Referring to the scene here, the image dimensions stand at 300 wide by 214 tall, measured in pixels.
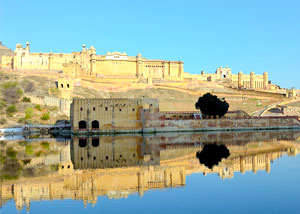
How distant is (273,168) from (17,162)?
43.4 ft

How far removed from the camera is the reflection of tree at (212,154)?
1922 cm

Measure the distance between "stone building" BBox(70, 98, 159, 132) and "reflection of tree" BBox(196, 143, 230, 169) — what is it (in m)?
13.3

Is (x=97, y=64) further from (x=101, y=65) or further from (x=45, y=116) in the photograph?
(x=45, y=116)

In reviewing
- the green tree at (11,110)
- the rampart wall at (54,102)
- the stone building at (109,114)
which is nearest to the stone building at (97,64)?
the rampart wall at (54,102)

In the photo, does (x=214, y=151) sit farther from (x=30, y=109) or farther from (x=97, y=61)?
(x=97, y=61)

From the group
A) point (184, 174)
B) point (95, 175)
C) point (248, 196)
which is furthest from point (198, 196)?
point (95, 175)

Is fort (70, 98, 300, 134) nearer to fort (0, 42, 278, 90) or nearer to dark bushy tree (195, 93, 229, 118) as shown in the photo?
dark bushy tree (195, 93, 229, 118)

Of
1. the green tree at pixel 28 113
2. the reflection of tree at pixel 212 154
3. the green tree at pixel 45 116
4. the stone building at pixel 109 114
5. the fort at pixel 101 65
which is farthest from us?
the fort at pixel 101 65

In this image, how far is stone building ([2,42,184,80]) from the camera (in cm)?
7612

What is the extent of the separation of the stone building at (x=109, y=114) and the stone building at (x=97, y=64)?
3269 cm

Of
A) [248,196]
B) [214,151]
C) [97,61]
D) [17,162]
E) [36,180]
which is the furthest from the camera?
[97,61]

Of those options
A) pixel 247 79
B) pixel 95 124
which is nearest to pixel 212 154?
pixel 95 124

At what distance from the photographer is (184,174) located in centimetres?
1697

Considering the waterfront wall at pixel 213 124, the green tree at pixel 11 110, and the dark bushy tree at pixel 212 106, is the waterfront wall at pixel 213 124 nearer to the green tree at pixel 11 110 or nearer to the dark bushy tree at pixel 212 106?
the dark bushy tree at pixel 212 106
